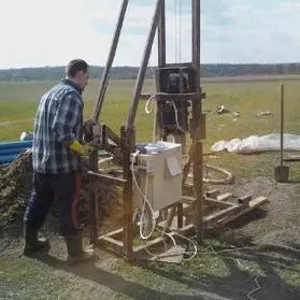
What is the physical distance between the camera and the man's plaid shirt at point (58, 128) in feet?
16.8

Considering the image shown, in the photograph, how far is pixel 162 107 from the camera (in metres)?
6.06

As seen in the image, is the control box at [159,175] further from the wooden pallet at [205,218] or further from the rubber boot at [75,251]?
the rubber boot at [75,251]

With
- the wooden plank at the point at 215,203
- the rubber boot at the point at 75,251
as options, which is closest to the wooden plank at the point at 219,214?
the wooden plank at the point at 215,203

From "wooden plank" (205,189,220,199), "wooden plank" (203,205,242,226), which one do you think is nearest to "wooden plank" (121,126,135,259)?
"wooden plank" (203,205,242,226)

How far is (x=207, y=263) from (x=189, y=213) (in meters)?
1.54

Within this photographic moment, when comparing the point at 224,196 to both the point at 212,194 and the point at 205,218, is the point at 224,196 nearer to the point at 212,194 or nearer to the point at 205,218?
the point at 212,194

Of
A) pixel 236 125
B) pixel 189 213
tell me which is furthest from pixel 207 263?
pixel 236 125

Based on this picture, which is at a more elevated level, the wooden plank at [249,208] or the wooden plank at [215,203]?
the wooden plank at [215,203]

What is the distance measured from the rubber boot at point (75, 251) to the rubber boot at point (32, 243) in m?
0.54

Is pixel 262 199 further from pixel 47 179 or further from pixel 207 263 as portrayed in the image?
pixel 47 179

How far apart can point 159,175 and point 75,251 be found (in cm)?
113

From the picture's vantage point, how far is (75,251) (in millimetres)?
5535

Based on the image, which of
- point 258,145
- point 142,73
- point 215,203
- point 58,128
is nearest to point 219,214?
point 215,203

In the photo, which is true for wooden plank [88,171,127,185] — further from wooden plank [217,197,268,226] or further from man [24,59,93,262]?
wooden plank [217,197,268,226]
